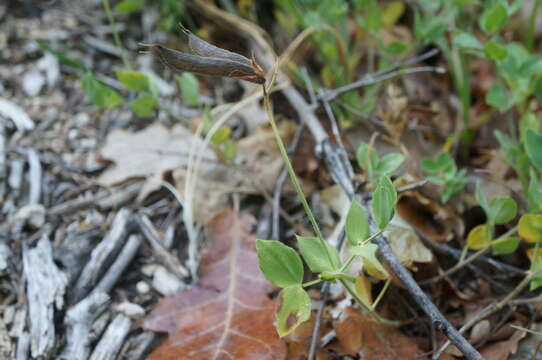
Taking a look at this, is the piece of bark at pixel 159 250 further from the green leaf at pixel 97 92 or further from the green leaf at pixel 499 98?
the green leaf at pixel 499 98

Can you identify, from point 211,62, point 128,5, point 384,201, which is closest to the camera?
point 211,62

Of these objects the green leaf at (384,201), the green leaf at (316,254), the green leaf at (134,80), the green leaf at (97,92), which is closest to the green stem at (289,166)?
the green leaf at (316,254)

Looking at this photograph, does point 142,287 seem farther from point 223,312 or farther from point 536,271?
point 536,271

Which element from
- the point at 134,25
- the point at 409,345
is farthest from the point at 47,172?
the point at 409,345

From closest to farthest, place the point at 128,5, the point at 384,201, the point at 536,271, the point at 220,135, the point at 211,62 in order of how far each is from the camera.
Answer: the point at 211,62
the point at 384,201
the point at 536,271
the point at 220,135
the point at 128,5

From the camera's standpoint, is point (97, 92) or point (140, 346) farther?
point (97, 92)

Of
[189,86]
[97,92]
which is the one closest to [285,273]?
[189,86]
